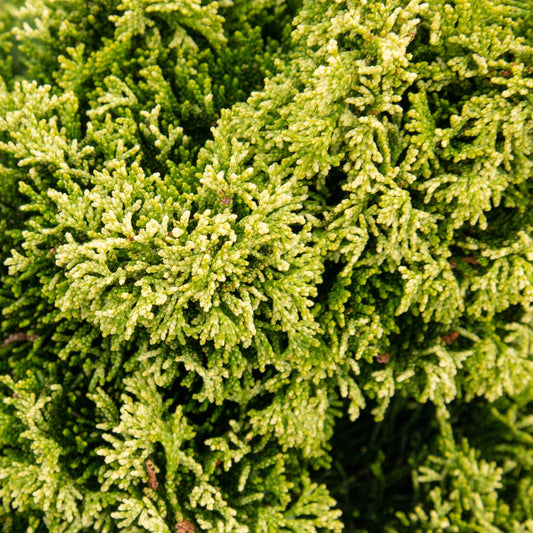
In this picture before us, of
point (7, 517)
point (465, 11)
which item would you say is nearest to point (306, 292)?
point (465, 11)

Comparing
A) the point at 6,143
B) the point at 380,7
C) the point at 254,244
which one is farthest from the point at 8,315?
the point at 380,7

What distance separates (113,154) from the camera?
257 cm

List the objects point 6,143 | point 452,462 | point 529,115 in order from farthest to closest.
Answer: point 452,462 → point 6,143 → point 529,115

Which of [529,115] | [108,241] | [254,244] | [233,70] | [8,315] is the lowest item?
[8,315]

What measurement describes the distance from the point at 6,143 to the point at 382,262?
2.14 m

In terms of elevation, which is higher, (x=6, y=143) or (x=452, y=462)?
(x=6, y=143)

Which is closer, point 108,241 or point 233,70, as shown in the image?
point 108,241

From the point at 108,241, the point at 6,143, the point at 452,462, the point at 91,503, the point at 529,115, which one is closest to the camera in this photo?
the point at 108,241

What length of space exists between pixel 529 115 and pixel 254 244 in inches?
57.0

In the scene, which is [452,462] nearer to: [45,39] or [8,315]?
[8,315]

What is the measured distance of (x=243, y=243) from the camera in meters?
2.29

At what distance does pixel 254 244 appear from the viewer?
2.32 meters

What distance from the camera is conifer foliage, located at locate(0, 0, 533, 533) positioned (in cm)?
232

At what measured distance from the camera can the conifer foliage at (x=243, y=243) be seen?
7.61ft
